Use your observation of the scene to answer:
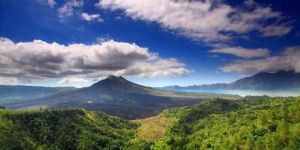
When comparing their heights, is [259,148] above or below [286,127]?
below

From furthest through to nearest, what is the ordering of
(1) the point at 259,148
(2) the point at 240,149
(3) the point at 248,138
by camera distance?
1. (3) the point at 248,138
2. (2) the point at 240,149
3. (1) the point at 259,148

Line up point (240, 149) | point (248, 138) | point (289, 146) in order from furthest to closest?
point (248, 138)
point (240, 149)
point (289, 146)

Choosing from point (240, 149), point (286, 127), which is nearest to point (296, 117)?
point (286, 127)

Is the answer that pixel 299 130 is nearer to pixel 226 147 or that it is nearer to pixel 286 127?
pixel 286 127

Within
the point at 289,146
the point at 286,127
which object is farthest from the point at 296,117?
the point at 289,146

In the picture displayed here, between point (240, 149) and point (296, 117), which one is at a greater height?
point (296, 117)

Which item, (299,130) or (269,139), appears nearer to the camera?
(299,130)

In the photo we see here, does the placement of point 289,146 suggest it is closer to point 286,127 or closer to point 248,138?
point 286,127

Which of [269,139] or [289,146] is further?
[269,139]

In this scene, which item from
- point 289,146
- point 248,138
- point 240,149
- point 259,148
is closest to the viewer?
point 289,146
